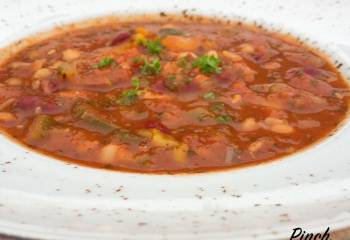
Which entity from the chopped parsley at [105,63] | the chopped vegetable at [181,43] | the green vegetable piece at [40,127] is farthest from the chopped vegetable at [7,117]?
the chopped vegetable at [181,43]

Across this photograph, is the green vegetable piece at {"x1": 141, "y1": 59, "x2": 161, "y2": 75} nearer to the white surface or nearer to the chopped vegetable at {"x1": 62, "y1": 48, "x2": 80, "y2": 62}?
the chopped vegetable at {"x1": 62, "y1": 48, "x2": 80, "y2": 62}

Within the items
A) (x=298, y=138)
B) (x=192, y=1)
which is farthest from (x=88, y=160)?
(x=192, y=1)

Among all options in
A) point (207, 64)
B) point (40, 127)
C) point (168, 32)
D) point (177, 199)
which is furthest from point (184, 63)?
point (177, 199)

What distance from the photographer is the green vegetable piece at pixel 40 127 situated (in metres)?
4.90

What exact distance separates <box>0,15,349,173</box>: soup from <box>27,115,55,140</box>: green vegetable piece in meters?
0.01

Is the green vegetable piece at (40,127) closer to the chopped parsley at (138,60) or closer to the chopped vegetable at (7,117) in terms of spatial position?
the chopped vegetable at (7,117)

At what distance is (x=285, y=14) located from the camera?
732 cm

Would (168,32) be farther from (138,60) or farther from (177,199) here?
(177,199)

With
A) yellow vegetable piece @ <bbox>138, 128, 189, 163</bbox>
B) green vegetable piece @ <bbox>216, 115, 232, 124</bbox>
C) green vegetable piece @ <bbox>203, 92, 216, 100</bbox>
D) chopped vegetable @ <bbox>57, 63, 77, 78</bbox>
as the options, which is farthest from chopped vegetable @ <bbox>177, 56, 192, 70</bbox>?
yellow vegetable piece @ <bbox>138, 128, 189, 163</bbox>

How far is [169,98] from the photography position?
18.0 ft

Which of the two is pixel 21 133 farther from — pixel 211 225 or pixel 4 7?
pixel 4 7

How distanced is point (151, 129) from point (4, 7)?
317 cm

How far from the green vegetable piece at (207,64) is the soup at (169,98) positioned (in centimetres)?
1

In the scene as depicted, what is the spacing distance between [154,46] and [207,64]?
2.41ft
